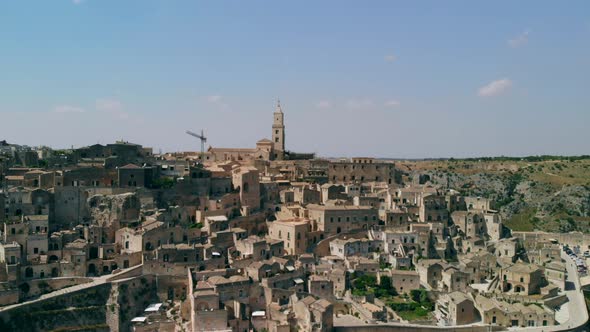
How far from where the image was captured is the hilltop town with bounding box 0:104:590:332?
114 ft

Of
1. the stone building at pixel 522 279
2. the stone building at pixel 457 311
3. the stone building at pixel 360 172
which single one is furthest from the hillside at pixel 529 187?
the stone building at pixel 457 311

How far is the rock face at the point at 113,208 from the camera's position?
42094 mm

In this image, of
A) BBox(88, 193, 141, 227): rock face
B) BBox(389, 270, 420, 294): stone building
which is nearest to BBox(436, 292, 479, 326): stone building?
BBox(389, 270, 420, 294): stone building

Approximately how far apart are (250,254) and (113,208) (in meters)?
11.7

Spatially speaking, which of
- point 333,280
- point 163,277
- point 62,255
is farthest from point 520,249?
point 62,255

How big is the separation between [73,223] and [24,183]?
6309 mm

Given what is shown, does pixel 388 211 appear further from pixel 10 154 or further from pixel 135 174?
pixel 10 154

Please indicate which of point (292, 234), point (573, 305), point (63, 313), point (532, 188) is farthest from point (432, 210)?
point (63, 313)

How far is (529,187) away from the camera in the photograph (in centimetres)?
7238

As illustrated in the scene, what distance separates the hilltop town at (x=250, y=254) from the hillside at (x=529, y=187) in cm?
782

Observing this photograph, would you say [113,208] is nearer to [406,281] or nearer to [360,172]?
[406,281]

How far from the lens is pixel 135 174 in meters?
46.8

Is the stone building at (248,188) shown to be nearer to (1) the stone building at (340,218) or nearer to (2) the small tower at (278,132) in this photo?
(1) the stone building at (340,218)

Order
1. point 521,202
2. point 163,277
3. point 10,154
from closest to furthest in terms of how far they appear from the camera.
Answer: point 163,277 < point 10,154 < point 521,202
